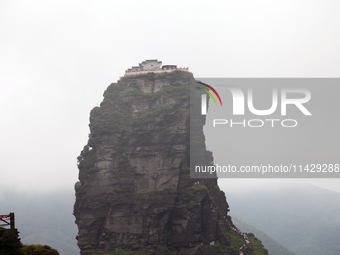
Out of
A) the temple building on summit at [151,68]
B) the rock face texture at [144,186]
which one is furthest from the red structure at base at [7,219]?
the temple building on summit at [151,68]

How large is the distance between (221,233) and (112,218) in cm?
2305

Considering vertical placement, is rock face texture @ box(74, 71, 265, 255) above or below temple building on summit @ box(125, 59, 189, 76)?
below

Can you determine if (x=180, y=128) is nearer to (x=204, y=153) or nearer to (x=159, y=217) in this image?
(x=204, y=153)

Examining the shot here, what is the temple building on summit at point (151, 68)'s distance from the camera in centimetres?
7750

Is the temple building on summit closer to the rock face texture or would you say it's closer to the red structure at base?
the rock face texture

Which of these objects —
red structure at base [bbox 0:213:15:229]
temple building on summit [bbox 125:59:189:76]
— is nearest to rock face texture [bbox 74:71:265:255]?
temple building on summit [bbox 125:59:189:76]

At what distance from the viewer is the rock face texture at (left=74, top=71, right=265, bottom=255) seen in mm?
64438

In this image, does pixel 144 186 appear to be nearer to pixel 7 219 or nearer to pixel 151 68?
pixel 151 68

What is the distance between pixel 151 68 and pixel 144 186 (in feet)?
97.7

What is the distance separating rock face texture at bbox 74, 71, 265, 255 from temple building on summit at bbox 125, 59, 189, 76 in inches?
244

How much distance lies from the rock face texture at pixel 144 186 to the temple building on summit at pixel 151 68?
20.3ft

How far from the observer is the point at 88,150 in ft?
232

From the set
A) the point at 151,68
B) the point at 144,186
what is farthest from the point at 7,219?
the point at 151,68

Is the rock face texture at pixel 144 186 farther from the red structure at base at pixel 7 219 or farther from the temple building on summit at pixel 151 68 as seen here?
the red structure at base at pixel 7 219
